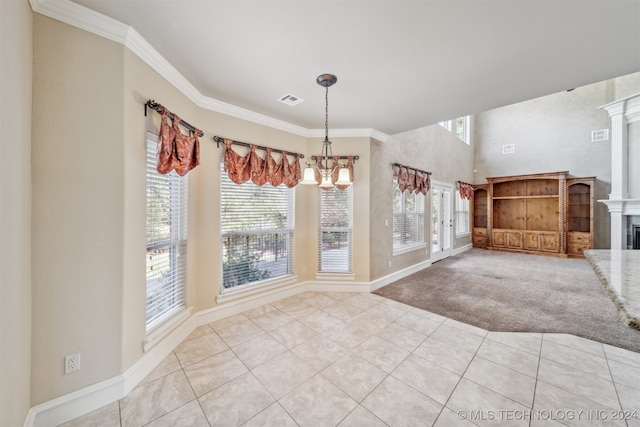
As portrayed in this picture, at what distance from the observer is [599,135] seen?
667 centimetres

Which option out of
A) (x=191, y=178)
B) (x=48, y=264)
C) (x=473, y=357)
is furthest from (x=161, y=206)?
(x=473, y=357)

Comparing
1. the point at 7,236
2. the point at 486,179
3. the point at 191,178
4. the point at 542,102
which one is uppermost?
the point at 542,102

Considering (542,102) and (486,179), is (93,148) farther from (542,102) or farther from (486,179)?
(542,102)

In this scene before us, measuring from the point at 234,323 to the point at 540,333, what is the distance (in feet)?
11.8

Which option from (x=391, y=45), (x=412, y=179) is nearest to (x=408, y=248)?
(x=412, y=179)

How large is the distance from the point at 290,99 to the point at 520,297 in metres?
4.59

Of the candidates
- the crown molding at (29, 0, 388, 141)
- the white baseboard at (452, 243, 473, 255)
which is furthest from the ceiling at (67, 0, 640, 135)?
the white baseboard at (452, 243, 473, 255)

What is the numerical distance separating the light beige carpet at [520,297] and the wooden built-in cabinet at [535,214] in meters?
0.95

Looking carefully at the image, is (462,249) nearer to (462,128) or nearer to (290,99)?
(462,128)

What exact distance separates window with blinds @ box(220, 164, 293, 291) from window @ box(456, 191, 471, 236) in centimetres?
626

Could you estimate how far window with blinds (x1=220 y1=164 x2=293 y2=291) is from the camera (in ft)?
10.3

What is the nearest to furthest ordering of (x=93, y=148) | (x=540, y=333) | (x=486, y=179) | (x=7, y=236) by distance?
(x=7, y=236) → (x=93, y=148) → (x=540, y=333) → (x=486, y=179)

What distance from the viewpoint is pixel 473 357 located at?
2281 millimetres

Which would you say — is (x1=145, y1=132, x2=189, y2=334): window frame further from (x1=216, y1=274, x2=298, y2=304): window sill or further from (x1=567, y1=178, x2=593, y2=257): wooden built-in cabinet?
(x1=567, y1=178, x2=593, y2=257): wooden built-in cabinet
